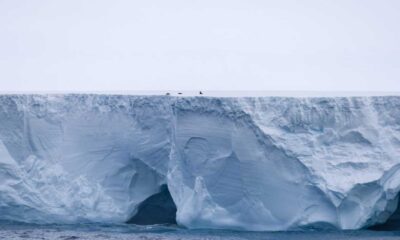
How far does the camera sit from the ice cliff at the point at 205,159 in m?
7.72

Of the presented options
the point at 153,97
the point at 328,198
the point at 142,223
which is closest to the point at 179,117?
the point at 153,97

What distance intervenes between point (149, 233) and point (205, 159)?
1208 millimetres

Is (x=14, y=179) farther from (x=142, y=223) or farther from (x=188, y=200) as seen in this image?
(x=188, y=200)

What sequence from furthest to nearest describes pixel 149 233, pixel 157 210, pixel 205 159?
1. pixel 157 210
2. pixel 205 159
3. pixel 149 233

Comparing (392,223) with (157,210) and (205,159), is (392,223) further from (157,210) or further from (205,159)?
(157,210)

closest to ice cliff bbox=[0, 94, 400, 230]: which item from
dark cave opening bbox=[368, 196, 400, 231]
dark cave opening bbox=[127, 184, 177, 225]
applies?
dark cave opening bbox=[127, 184, 177, 225]

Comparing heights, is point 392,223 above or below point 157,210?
below

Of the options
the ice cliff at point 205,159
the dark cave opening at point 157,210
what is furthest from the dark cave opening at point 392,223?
the dark cave opening at point 157,210

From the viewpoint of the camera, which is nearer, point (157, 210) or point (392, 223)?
point (392, 223)

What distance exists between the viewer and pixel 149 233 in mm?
7953

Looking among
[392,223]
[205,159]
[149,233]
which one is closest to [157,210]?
[149,233]

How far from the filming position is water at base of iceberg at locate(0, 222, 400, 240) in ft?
24.8

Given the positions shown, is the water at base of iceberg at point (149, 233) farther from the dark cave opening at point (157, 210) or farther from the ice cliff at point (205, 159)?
the dark cave opening at point (157, 210)

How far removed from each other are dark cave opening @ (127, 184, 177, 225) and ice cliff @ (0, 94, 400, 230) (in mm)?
47
